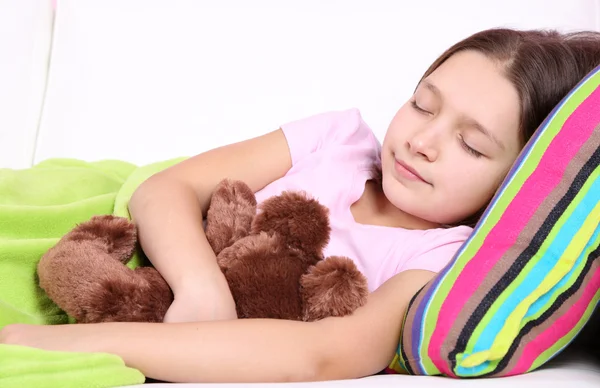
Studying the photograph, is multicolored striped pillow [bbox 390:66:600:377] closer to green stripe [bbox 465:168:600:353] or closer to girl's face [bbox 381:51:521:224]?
green stripe [bbox 465:168:600:353]

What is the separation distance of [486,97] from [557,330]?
0.39 m

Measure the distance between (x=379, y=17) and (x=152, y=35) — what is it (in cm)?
59

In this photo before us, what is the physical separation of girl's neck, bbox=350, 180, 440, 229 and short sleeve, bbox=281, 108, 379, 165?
110mm

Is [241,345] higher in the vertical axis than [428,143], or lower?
lower

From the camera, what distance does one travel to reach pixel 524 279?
0.98 metres

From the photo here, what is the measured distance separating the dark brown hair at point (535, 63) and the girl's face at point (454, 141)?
2 centimetres

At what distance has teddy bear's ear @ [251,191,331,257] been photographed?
111 centimetres

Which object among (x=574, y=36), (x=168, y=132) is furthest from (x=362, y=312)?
(x=168, y=132)

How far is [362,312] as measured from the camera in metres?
1.06

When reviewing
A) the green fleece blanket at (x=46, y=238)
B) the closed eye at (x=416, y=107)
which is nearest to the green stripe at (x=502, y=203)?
the closed eye at (x=416, y=107)

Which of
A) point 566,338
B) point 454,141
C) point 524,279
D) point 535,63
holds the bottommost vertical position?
point 566,338

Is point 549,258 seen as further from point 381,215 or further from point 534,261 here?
point 381,215

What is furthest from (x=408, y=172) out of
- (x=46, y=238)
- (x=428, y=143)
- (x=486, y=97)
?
(x=46, y=238)

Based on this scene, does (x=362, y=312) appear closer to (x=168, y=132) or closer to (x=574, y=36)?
(x=574, y=36)
